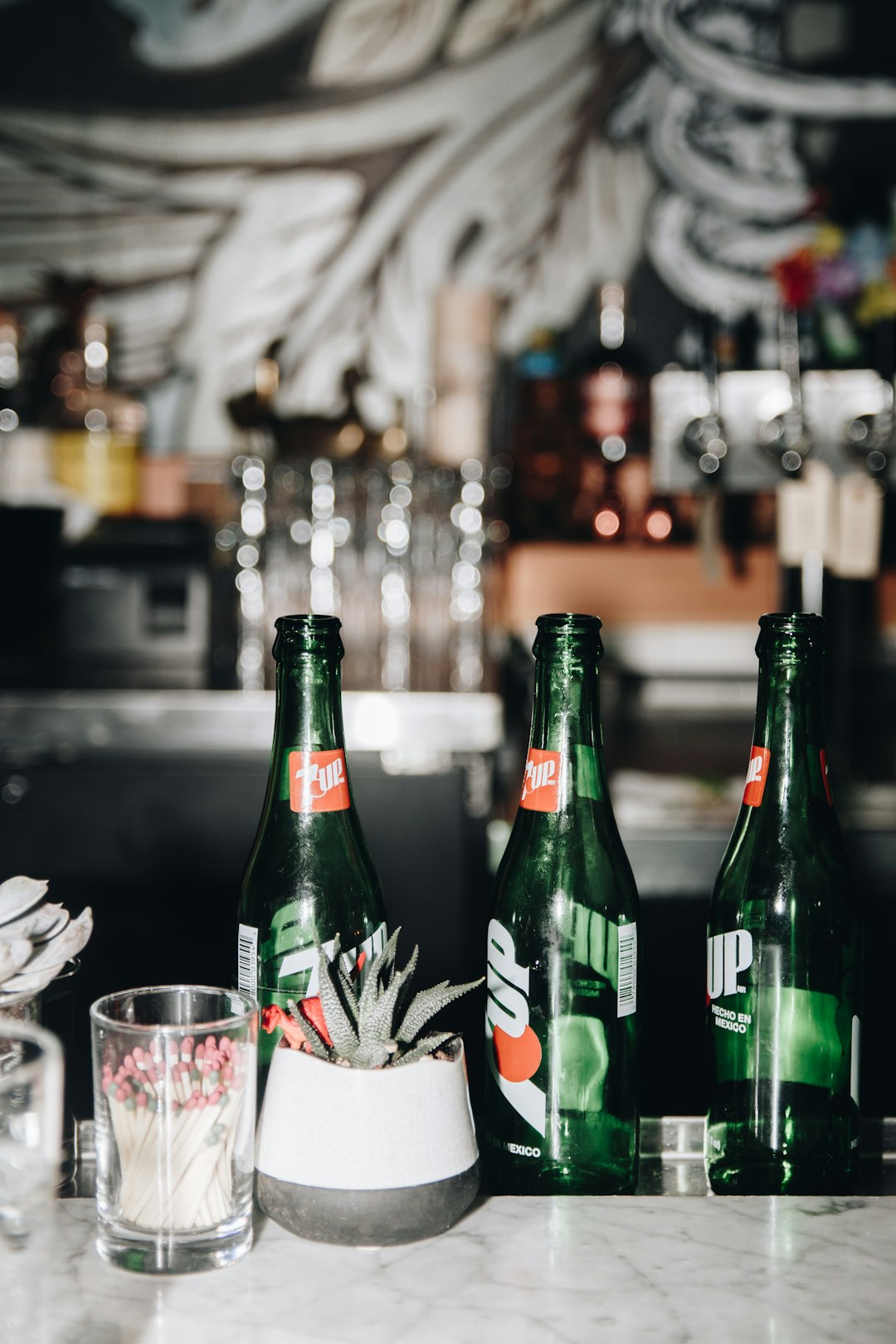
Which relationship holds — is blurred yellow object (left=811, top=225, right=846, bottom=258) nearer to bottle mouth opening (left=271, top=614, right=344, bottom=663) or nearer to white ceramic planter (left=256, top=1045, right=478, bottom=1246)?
bottle mouth opening (left=271, top=614, right=344, bottom=663)

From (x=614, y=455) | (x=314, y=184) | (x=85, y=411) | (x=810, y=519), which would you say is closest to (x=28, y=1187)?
(x=810, y=519)

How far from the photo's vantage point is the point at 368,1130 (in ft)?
1.66

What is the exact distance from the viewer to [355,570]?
91.0 inches

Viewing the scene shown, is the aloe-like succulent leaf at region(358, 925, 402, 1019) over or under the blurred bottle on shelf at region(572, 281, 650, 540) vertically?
under

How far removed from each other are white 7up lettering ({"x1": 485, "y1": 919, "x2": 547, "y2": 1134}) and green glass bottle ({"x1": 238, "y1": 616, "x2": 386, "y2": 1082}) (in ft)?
0.22

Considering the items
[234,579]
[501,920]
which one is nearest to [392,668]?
[234,579]

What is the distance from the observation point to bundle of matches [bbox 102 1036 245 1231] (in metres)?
0.49

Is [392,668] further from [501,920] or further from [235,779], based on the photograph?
[501,920]

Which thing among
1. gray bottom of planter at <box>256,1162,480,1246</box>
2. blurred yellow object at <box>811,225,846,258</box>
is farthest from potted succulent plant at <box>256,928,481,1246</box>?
blurred yellow object at <box>811,225,846,258</box>

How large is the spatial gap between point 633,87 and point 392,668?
5.10 ft

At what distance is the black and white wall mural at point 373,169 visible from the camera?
289cm

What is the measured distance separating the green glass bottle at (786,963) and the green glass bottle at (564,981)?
0.05 m

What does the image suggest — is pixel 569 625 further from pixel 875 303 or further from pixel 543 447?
pixel 875 303

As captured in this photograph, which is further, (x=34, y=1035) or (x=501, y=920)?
(x=501, y=920)
